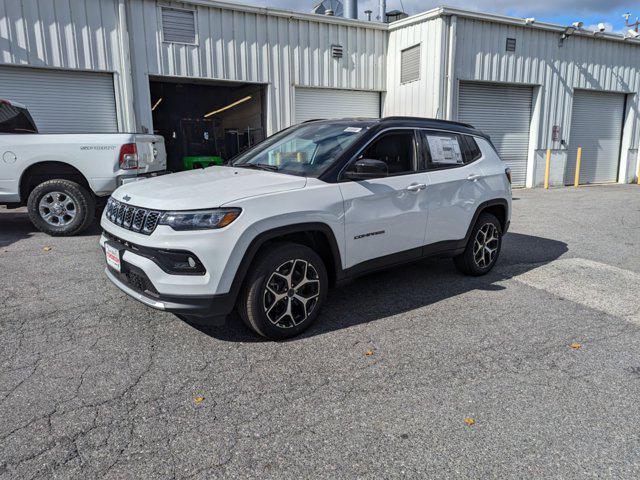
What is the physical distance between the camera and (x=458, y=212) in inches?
193

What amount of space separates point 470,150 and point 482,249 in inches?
43.0

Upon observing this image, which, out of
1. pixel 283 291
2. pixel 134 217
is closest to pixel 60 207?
pixel 134 217

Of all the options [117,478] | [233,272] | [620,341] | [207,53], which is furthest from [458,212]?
[207,53]

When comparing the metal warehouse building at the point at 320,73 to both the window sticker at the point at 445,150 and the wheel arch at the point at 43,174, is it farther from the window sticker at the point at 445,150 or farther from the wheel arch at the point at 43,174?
the window sticker at the point at 445,150

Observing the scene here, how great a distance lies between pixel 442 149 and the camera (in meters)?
4.90

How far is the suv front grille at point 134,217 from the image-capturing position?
3.39 metres

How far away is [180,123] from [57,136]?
10.5m

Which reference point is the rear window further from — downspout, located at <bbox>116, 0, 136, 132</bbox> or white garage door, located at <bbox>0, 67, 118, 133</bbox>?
downspout, located at <bbox>116, 0, 136, 132</bbox>

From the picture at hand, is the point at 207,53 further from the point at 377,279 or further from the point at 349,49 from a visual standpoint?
the point at 377,279

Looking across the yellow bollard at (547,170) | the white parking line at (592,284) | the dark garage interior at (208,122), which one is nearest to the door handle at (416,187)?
the white parking line at (592,284)

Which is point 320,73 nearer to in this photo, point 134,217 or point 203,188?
point 203,188

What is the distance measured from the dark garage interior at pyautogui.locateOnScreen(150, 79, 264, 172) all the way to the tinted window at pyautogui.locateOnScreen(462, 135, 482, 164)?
9.69m

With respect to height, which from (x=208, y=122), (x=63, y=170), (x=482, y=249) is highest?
(x=208, y=122)

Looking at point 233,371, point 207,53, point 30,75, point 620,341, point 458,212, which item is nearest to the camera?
point 233,371
